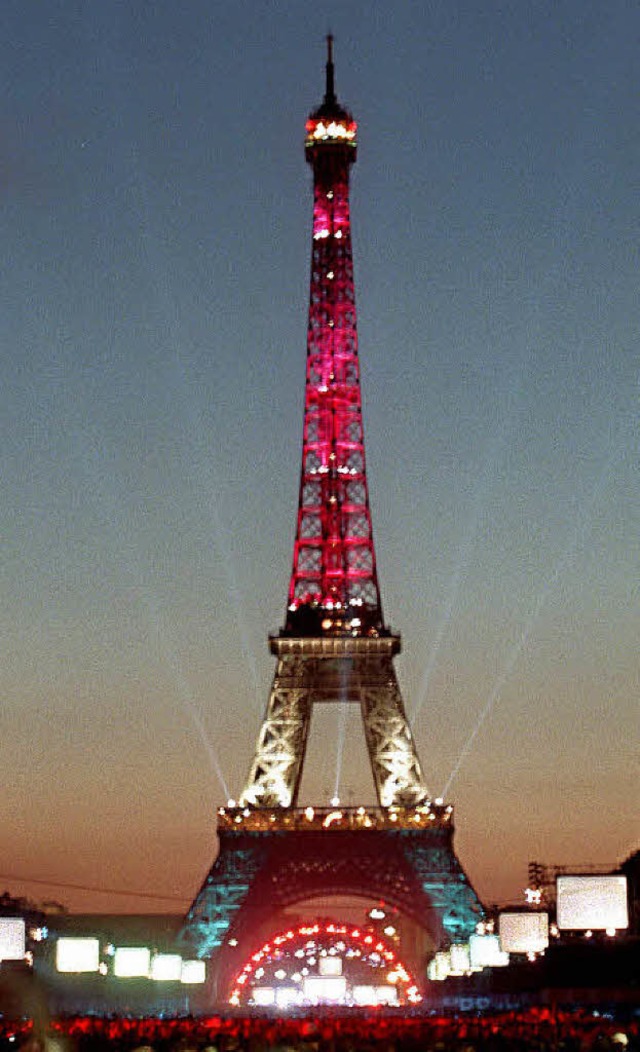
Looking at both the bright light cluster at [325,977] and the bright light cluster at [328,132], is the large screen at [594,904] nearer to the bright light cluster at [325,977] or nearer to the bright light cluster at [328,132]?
the bright light cluster at [325,977]

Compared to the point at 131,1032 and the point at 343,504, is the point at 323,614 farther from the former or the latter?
the point at 131,1032

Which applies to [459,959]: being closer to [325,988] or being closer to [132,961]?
[325,988]

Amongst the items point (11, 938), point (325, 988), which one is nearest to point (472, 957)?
point (325, 988)

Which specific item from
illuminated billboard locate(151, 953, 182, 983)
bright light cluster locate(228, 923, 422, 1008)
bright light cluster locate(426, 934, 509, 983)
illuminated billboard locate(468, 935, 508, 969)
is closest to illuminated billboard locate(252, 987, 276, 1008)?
bright light cluster locate(228, 923, 422, 1008)

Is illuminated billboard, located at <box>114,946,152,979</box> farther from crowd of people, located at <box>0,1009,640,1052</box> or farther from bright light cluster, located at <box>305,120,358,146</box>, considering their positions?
bright light cluster, located at <box>305,120,358,146</box>

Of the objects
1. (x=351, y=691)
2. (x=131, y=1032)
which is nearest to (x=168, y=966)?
(x=351, y=691)
